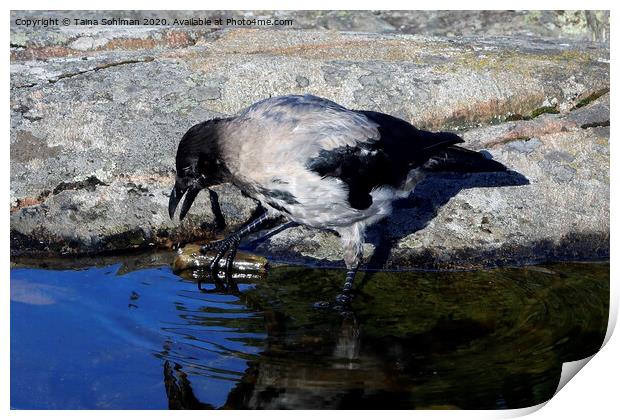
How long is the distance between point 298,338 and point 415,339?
731 mm

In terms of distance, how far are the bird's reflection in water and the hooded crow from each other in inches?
14.7

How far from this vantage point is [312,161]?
5.89 metres

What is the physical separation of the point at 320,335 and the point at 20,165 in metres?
3.06

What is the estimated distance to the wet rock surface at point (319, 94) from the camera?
6777 mm

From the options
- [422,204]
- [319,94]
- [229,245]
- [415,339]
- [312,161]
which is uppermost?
[319,94]

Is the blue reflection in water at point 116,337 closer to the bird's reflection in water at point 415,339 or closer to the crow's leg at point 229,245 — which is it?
the bird's reflection in water at point 415,339

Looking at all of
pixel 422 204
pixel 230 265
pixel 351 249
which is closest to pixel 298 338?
pixel 351 249

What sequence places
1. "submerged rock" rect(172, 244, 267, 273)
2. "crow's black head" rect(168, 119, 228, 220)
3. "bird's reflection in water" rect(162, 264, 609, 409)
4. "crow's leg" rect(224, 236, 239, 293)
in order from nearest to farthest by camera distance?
"bird's reflection in water" rect(162, 264, 609, 409) → "crow's black head" rect(168, 119, 228, 220) → "crow's leg" rect(224, 236, 239, 293) → "submerged rock" rect(172, 244, 267, 273)

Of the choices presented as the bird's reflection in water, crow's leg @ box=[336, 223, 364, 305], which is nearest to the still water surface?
the bird's reflection in water

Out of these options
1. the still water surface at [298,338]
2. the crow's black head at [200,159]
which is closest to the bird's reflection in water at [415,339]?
the still water surface at [298,338]

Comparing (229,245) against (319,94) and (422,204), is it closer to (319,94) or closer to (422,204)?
(422,204)

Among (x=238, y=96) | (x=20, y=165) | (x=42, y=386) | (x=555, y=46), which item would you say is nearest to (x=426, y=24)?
(x=555, y=46)

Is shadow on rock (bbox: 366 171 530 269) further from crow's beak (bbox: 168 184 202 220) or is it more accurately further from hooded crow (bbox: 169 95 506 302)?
crow's beak (bbox: 168 184 202 220)

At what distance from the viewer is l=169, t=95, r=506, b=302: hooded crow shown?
5941 mm
